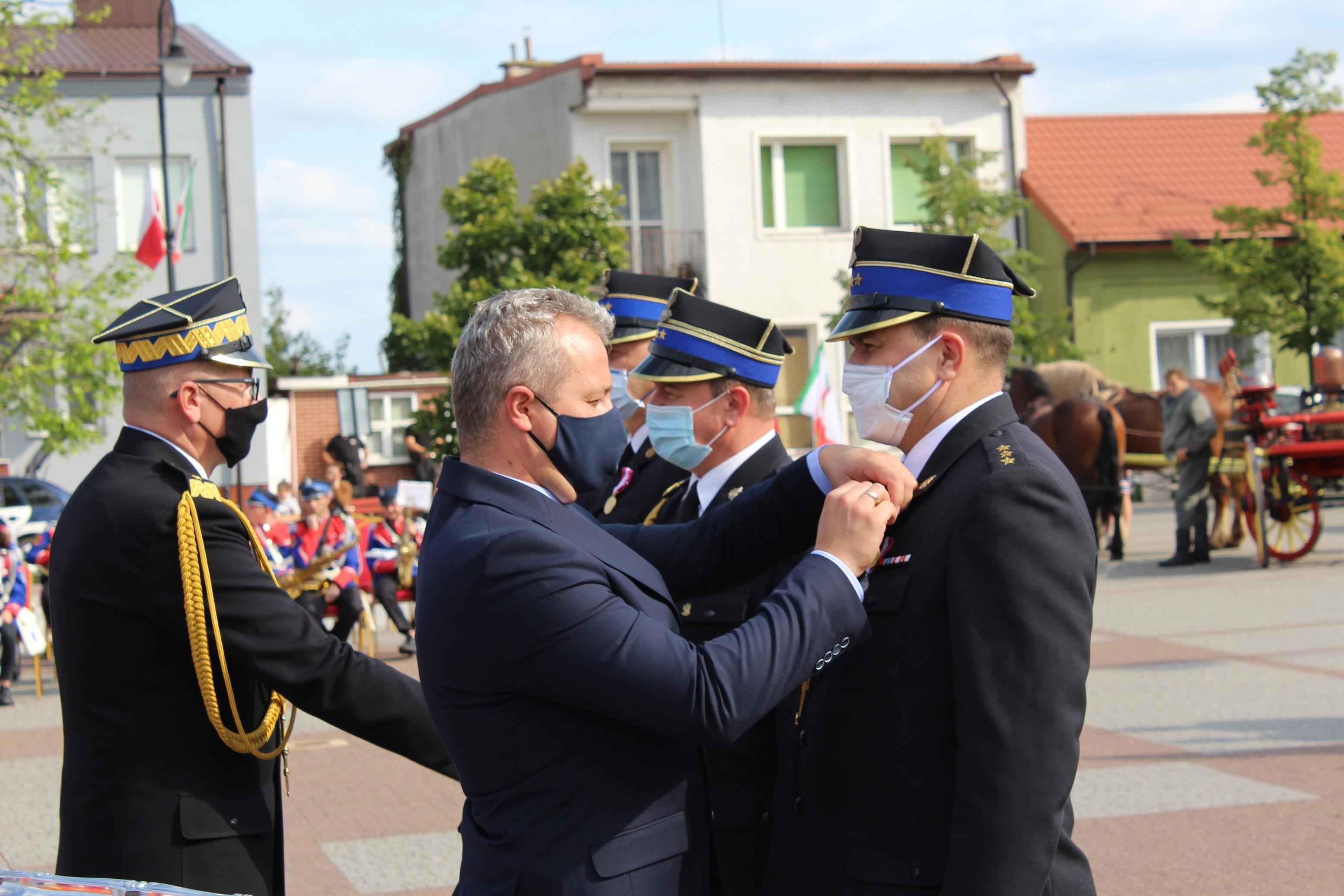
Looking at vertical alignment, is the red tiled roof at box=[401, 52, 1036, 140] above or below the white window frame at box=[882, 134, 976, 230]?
above

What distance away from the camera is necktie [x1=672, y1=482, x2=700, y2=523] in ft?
13.9

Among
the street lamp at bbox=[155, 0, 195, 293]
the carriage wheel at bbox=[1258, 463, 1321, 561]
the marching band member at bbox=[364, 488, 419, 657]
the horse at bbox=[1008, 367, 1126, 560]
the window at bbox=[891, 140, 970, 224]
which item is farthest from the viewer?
the window at bbox=[891, 140, 970, 224]

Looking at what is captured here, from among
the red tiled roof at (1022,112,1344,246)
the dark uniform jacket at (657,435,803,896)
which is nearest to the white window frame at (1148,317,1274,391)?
the red tiled roof at (1022,112,1344,246)

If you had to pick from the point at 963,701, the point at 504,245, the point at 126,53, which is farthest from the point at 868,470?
the point at 126,53

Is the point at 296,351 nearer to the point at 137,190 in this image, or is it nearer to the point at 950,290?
the point at 137,190

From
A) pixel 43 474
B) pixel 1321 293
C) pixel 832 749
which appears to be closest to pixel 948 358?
pixel 832 749

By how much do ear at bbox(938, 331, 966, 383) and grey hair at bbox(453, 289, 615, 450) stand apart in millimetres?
712

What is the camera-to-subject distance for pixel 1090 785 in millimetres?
6457

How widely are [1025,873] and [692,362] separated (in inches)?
89.3

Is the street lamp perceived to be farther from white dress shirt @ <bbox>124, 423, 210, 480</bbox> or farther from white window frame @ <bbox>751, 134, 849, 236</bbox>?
white dress shirt @ <bbox>124, 423, 210, 480</bbox>

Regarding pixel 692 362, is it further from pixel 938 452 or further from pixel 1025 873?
pixel 1025 873

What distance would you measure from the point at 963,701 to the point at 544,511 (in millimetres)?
796

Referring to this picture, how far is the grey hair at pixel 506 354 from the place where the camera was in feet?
7.87

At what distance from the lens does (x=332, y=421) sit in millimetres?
26984
